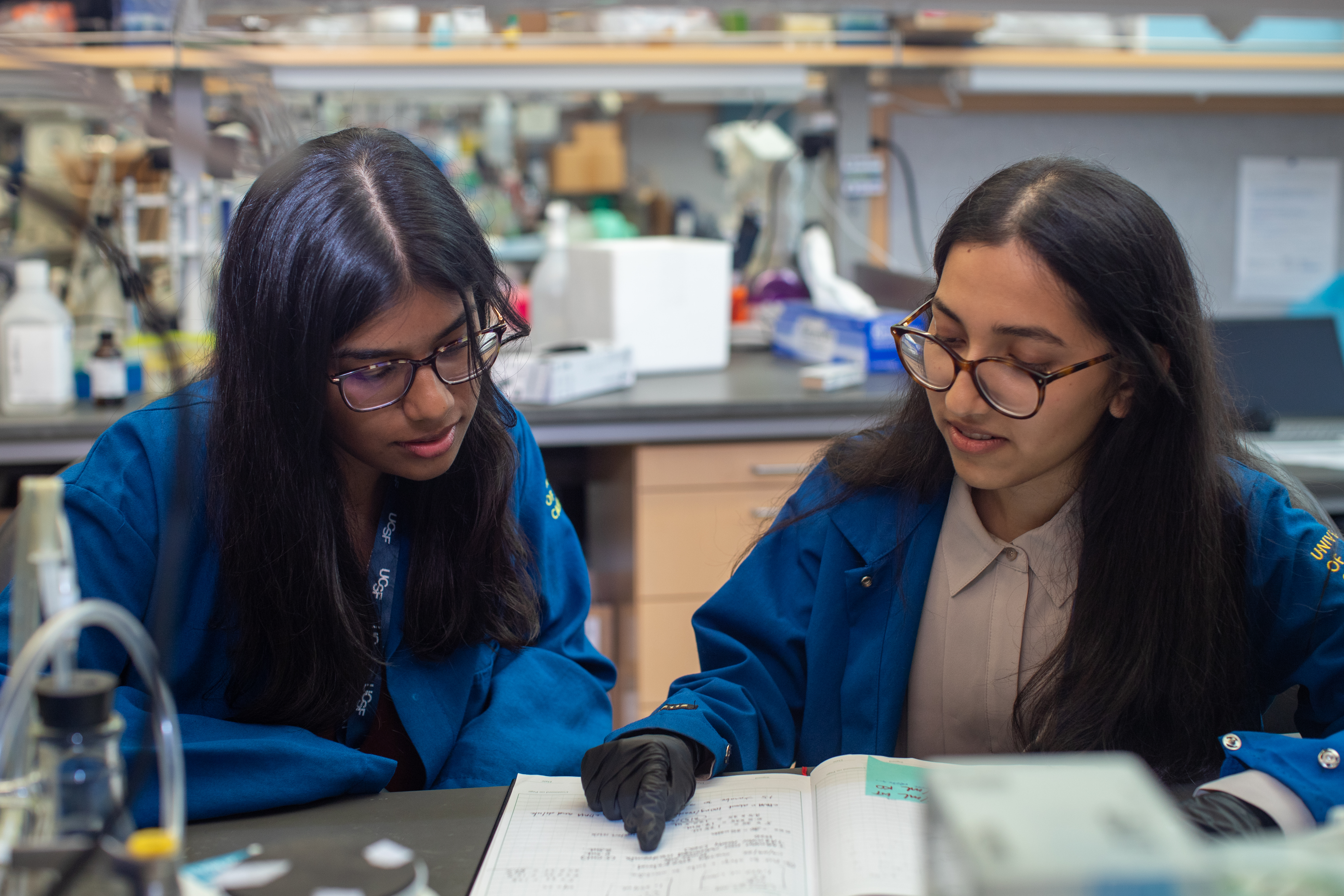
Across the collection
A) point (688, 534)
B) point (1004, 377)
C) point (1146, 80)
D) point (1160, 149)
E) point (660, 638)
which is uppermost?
point (1146, 80)

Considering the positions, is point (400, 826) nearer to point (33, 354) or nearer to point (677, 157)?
point (33, 354)

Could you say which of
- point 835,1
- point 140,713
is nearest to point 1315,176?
point 835,1

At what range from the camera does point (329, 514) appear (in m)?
1.03

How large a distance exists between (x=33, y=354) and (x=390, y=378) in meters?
1.20

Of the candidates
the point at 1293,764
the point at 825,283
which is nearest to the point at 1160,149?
the point at 825,283

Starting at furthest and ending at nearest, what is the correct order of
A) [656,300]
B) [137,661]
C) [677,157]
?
[677,157] < [656,300] < [137,661]

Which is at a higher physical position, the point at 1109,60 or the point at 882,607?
the point at 1109,60

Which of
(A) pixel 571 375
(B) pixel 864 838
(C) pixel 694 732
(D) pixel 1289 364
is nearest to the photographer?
(B) pixel 864 838

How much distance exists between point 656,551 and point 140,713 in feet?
3.87

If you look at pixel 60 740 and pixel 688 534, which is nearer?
pixel 60 740

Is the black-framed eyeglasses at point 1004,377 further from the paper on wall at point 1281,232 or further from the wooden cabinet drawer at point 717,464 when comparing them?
the paper on wall at point 1281,232

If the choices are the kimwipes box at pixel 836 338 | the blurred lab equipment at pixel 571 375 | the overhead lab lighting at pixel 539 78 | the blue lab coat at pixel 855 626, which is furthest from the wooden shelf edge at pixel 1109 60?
the blue lab coat at pixel 855 626

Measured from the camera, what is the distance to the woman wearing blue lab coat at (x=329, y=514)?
3.09ft

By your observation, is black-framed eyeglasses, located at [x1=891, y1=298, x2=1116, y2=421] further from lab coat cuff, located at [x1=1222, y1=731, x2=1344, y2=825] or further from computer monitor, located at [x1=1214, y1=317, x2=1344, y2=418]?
computer monitor, located at [x1=1214, y1=317, x2=1344, y2=418]
